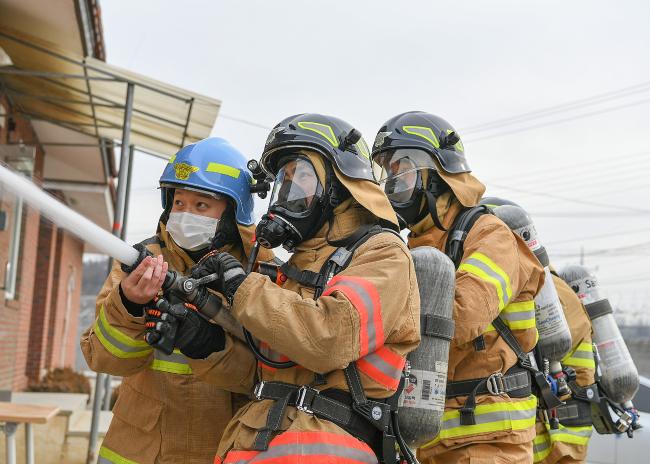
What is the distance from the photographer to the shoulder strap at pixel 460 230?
3564 mm

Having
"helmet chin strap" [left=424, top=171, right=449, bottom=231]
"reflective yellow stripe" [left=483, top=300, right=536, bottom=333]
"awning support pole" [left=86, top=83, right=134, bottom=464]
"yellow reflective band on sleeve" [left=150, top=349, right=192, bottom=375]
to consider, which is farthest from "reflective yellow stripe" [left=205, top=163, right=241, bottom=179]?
"awning support pole" [left=86, top=83, right=134, bottom=464]

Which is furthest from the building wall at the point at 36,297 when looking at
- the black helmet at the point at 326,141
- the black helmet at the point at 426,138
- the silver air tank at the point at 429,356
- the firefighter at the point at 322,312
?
the silver air tank at the point at 429,356

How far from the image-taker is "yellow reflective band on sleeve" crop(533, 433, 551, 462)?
4176 millimetres

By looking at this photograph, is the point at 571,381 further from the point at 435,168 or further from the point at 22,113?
the point at 22,113

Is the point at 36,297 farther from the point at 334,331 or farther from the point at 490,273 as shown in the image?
the point at 334,331

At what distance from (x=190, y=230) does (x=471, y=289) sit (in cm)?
121

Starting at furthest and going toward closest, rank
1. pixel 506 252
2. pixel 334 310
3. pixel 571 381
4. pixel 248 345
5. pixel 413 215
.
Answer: pixel 571 381
pixel 413 215
pixel 506 252
pixel 248 345
pixel 334 310

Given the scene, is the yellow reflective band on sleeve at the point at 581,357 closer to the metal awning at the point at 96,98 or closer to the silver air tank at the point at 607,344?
the silver air tank at the point at 607,344

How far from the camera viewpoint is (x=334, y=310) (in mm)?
2375

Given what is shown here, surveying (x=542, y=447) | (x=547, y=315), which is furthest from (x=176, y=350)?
(x=542, y=447)

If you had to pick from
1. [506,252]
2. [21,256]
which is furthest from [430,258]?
[21,256]

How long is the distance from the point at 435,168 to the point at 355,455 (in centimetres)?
172

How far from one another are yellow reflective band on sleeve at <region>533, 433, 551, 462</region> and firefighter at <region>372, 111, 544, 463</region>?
0.76 m

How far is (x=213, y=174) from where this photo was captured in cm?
350
